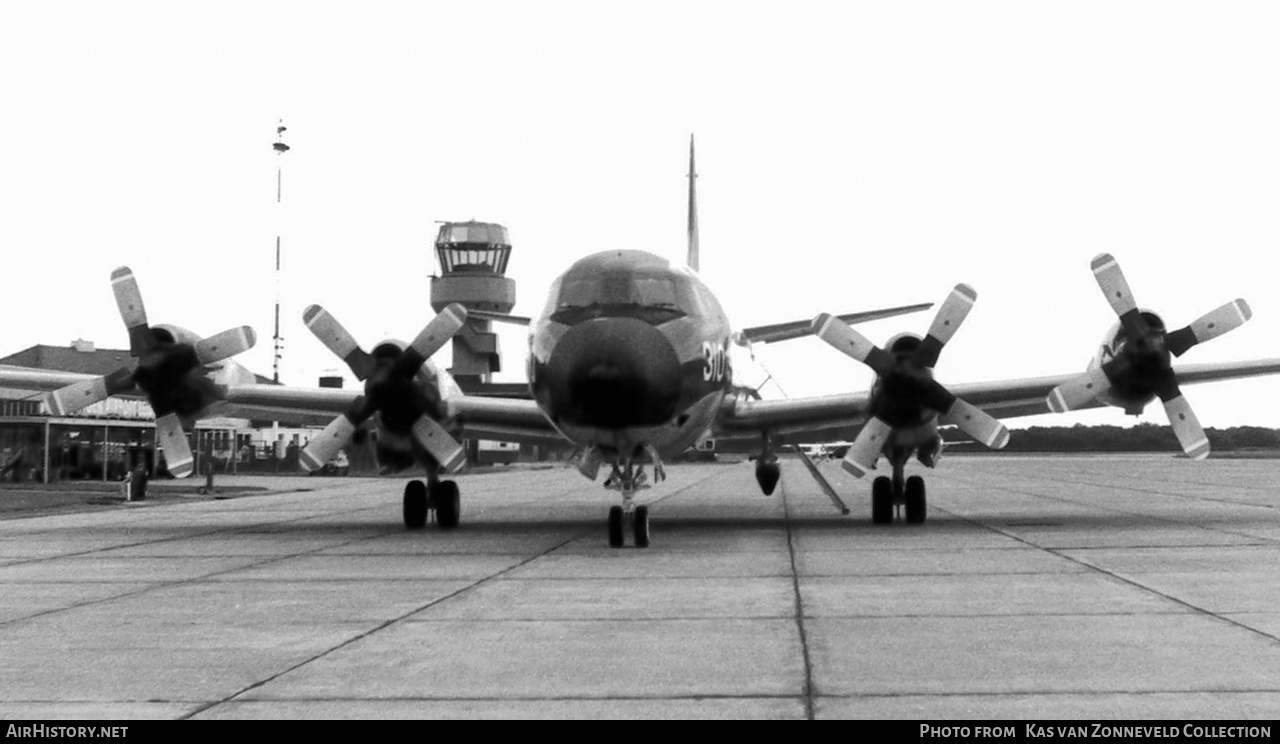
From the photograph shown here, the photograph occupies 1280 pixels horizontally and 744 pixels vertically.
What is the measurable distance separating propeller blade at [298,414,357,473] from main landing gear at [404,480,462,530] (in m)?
1.56

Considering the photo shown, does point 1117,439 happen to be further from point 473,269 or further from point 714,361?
point 714,361

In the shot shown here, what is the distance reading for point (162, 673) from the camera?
8.05 metres

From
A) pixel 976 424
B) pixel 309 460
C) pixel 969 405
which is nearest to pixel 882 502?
pixel 969 405

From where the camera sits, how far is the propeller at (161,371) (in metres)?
20.3

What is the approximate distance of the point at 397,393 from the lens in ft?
65.5

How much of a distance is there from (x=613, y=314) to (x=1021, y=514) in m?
10.3

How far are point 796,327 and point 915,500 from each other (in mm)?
4644

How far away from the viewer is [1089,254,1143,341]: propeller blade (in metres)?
19.6

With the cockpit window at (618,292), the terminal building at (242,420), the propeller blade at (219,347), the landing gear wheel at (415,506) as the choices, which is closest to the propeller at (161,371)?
the propeller blade at (219,347)

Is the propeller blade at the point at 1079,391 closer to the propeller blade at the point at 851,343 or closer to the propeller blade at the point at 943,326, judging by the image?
the propeller blade at the point at 943,326

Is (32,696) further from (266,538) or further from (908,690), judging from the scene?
(266,538)

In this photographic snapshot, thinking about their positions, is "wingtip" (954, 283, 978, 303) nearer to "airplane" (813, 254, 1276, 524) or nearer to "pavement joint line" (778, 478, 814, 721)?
"airplane" (813, 254, 1276, 524)
